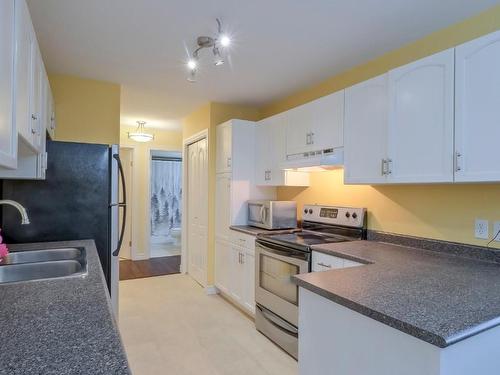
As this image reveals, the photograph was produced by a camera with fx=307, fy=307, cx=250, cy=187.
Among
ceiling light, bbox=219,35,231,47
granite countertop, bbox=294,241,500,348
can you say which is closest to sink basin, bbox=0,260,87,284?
granite countertop, bbox=294,241,500,348

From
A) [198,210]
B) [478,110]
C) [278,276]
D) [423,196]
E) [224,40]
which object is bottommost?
[278,276]

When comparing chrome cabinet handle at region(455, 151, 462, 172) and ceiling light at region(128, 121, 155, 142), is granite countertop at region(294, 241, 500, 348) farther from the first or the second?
ceiling light at region(128, 121, 155, 142)

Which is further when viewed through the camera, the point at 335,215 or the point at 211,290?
the point at 211,290

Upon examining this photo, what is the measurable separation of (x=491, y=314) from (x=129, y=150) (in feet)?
17.8

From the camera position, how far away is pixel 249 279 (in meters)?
3.06

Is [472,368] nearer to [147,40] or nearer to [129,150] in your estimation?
[147,40]

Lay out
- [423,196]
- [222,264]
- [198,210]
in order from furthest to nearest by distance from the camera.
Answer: [198,210]
[222,264]
[423,196]

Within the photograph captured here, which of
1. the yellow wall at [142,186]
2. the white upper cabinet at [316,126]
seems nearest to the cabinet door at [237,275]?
the white upper cabinet at [316,126]

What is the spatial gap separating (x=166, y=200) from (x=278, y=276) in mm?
4870

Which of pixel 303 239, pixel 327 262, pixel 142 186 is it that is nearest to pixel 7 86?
pixel 327 262

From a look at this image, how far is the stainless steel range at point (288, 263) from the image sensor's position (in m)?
2.35

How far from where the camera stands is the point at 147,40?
2.28m

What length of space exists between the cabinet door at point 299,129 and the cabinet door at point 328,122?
2.3 inches

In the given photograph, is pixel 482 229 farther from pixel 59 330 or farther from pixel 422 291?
pixel 59 330
